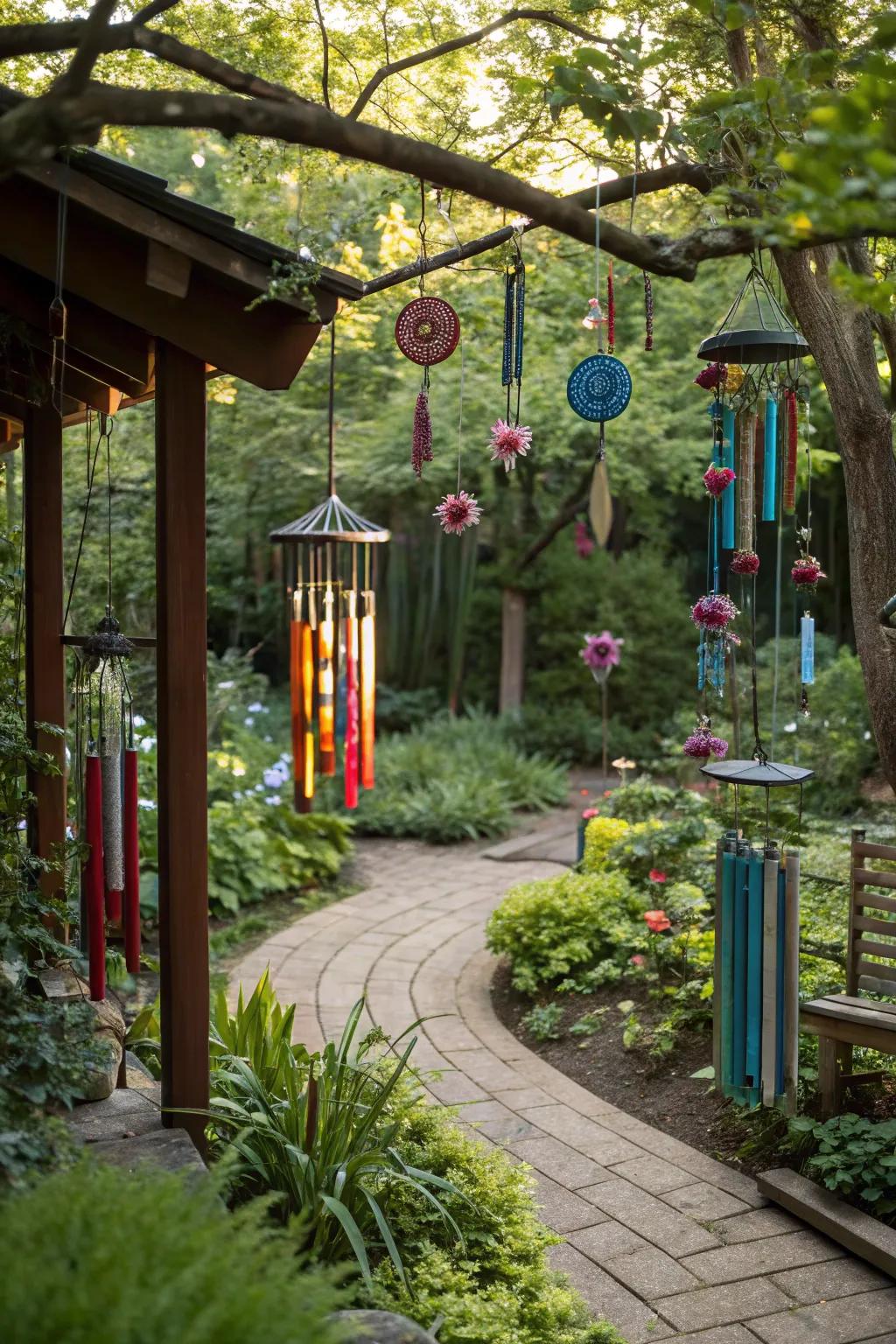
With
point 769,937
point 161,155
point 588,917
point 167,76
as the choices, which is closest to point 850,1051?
point 769,937

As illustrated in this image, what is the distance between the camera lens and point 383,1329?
7.30ft

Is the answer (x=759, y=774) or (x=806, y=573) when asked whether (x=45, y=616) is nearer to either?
(x=759, y=774)

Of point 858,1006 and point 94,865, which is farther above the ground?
point 94,865

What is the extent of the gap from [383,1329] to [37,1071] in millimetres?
815

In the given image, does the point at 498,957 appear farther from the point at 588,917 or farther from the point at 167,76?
the point at 167,76

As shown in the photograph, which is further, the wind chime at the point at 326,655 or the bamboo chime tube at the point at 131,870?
the wind chime at the point at 326,655

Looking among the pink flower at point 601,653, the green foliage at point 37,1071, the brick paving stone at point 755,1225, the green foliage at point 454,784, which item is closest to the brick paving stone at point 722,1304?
the brick paving stone at point 755,1225

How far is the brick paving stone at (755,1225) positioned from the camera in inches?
137

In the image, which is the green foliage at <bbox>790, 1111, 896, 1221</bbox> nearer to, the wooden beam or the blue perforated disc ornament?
the blue perforated disc ornament

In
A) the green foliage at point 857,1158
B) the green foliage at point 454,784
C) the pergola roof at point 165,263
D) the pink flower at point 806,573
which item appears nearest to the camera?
the pergola roof at point 165,263

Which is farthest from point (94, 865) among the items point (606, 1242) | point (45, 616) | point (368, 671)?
point (368, 671)

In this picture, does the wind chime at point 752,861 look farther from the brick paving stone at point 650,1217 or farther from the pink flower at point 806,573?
the brick paving stone at point 650,1217

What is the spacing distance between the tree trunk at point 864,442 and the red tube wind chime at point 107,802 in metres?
2.34

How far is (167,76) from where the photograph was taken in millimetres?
4934
